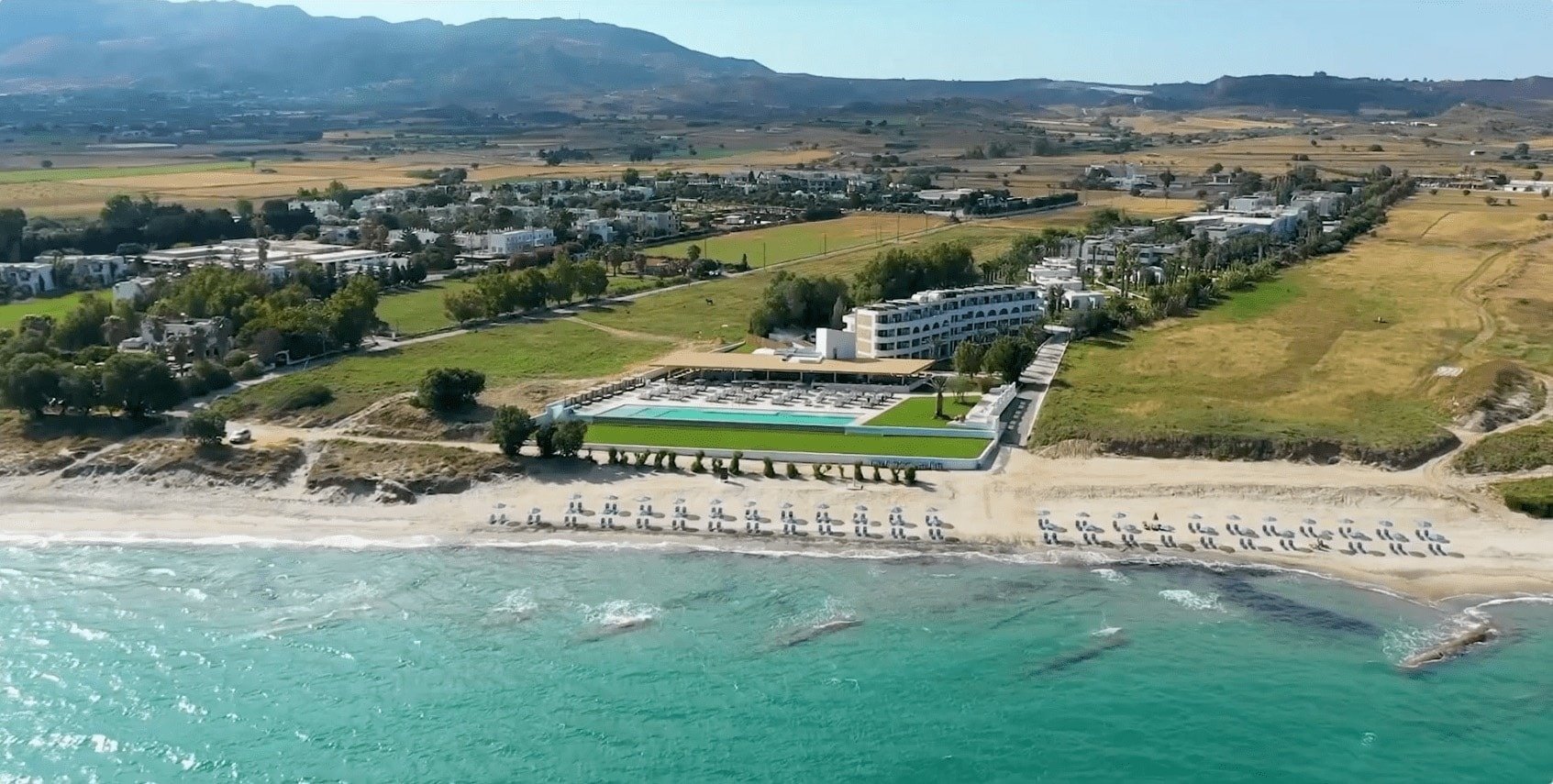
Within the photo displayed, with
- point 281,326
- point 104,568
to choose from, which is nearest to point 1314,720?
point 104,568

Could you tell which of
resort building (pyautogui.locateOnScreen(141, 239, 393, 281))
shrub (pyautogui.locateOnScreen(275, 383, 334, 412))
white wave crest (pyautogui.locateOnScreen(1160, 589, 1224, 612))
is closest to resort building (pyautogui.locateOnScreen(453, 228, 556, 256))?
resort building (pyautogui.locateOnScreen(141, 239, 393, 281))

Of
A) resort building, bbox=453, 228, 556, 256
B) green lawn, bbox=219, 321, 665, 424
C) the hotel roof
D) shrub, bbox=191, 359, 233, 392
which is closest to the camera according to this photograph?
green lawn, bbox=219, 321, 665, 424

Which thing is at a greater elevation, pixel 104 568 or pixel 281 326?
pixel 281 326

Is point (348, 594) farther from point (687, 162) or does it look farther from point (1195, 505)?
point (687, 162)

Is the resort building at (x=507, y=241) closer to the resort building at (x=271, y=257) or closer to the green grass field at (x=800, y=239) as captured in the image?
the resort building at (x=271, y=257)

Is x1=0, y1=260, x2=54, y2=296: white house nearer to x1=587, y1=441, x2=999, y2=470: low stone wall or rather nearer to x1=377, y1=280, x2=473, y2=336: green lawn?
x1=377, y1=280, x2=473, y2=336: green lawn

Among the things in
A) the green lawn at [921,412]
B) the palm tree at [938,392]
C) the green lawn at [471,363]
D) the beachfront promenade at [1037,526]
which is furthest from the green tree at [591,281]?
the beachfront promenade at [1037,526]
